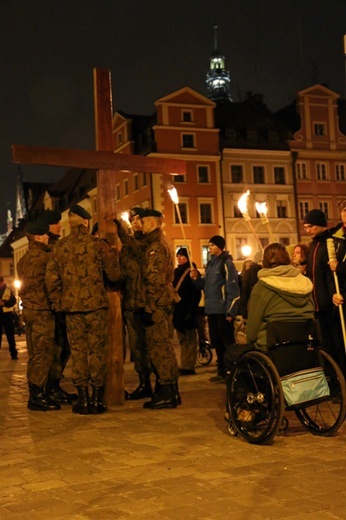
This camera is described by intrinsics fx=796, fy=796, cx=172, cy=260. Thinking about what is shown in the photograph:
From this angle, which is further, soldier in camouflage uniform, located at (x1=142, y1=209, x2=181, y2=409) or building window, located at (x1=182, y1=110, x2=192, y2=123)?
building window, located at (x1=182, y1=110, x2=192, y2=123)

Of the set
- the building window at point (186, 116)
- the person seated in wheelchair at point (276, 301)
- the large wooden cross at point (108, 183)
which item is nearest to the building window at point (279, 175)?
the building window at point (186, 116)

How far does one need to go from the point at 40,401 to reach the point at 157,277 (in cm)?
176

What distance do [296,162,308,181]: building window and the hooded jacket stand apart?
4798 cm

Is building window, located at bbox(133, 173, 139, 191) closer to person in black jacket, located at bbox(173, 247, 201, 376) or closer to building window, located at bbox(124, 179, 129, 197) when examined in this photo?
building window, located at bbox(124, 179, 129, 197)

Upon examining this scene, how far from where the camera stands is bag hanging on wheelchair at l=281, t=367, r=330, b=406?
600cm

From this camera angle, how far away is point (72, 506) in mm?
4383

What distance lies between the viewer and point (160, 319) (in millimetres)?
8070

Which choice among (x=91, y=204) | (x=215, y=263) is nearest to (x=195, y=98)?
(x=91, y=204)

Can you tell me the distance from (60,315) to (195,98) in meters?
42.4

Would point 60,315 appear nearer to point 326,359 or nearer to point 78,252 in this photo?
point 78,252

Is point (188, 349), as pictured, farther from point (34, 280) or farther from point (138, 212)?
point (34, 280)

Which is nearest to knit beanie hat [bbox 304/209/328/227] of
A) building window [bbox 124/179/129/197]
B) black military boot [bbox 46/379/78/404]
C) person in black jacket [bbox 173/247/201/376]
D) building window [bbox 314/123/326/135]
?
black military boot [bbox 46/379/78/404]

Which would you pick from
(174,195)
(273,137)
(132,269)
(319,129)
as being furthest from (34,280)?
Result: (319,129)

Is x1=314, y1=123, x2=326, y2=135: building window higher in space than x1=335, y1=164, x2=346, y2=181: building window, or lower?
higher
